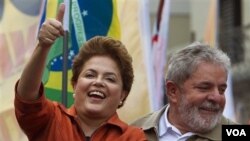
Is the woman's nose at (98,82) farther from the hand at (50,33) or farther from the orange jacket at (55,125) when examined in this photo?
the hand at (50,33)

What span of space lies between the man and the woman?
36cm

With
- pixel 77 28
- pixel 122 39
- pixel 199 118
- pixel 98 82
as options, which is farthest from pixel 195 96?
pixel 122 39

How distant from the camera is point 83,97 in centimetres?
229

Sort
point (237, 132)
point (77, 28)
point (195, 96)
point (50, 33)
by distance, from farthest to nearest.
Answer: point (77, 28) → point (195, 96) → point (237, 132) → point (50, 33)

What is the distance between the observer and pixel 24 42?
3.43 m

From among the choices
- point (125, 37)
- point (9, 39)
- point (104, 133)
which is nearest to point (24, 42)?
point (9, 39)

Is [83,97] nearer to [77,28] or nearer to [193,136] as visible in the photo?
[193,136]

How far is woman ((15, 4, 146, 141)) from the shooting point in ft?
6.93

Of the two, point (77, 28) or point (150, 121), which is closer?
point (150, 121)

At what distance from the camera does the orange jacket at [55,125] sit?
2156mm

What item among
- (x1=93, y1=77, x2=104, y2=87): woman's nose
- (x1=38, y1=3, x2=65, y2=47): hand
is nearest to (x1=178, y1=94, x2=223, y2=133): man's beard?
(x1=93, y1=77, x2=104, y2=87): woman's nose

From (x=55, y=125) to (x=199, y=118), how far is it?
71cm

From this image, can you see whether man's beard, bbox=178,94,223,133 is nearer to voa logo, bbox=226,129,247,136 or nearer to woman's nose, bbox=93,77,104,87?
voa logo, bbox=226,129,247,136

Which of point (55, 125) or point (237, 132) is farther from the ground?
point (55, 125)
